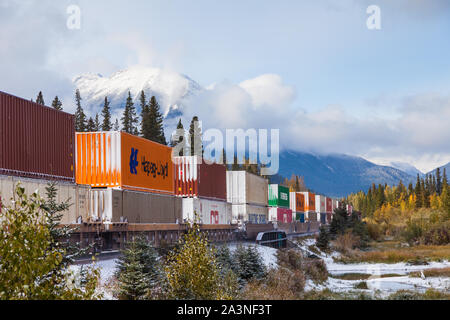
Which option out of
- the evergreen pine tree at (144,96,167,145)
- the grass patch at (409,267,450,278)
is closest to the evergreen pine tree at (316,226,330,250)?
the grass patch at (409,267,450,278)

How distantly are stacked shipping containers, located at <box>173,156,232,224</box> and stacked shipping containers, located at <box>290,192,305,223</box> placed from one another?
43594 mm

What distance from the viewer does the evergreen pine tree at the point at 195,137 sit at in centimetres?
8367

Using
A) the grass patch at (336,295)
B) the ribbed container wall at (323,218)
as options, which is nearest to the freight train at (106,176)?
the grass patch at (336,295)

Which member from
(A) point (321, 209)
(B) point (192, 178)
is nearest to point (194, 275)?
(B) point (192, 178)

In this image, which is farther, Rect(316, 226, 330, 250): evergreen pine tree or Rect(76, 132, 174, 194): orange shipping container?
Rect(316, 226, 330, 250): evergreen pine tree

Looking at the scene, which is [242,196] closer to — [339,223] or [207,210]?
[207,210]

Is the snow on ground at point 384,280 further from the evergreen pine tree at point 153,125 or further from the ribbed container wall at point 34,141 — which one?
the evergreen pine tree at point 153,125

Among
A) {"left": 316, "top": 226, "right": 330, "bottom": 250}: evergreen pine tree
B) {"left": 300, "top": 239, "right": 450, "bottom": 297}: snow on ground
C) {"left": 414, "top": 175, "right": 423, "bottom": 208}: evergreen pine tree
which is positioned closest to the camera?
{"left": 300, "top": 239, "right": 450, "bottom": 297}: snow on ground

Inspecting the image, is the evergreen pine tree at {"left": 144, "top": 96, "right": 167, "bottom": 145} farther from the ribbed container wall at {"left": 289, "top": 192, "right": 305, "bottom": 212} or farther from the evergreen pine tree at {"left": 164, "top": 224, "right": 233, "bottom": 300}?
the evergreen pine tree at {"left": 164, "top": 224, "right": 233, "bottom": 300}

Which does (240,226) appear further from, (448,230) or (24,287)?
(24,287)

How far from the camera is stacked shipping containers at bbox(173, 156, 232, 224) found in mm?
40438

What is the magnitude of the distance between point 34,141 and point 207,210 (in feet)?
72.0
